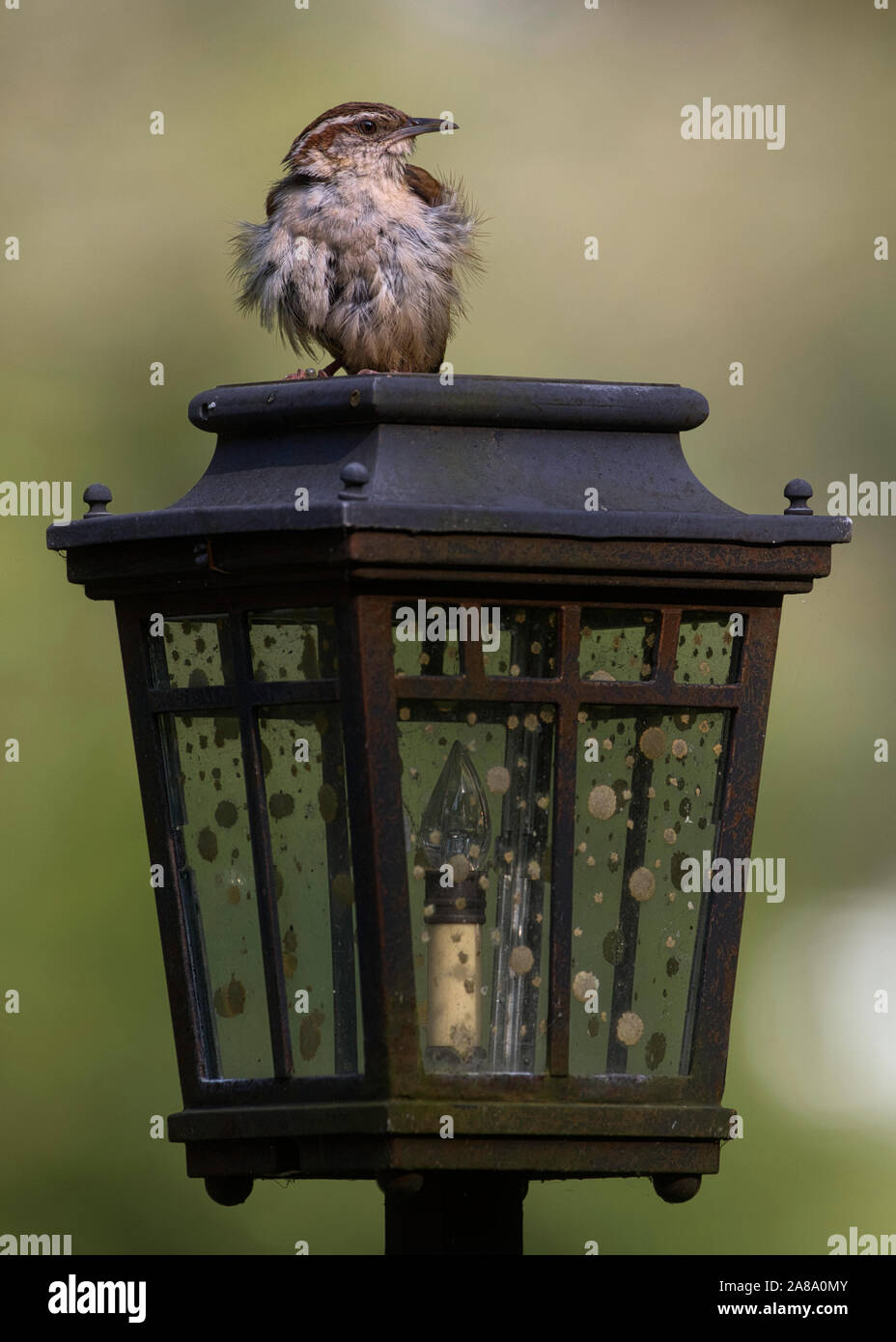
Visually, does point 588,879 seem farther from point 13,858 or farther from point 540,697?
point 13,858

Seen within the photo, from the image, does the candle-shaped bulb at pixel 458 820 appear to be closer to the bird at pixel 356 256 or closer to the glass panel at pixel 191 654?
the glass panel at pixel 191 654

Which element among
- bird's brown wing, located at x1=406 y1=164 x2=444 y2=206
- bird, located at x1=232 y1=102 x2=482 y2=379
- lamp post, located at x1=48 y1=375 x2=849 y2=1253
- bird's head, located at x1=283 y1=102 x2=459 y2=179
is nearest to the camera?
lamp post, located at x1=48 y1=375 x2=849 y2=1253

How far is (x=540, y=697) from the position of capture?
296cm

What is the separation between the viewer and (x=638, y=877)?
120 inches

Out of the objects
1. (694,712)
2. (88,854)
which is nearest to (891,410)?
(88,854)

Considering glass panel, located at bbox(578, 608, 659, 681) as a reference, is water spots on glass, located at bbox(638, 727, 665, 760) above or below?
below

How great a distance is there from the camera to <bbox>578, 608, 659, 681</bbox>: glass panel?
3006 millimetres

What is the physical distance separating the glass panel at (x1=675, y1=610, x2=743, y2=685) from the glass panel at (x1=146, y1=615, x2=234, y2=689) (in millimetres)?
618

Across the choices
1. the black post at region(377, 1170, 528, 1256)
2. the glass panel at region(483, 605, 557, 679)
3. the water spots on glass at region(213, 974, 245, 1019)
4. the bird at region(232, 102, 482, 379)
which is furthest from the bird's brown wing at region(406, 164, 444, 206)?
the black post at region(377, 1170, 528, 1256)

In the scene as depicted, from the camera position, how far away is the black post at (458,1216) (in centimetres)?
304

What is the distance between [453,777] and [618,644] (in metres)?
0.29

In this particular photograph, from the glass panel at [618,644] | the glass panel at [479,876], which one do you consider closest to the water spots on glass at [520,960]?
the glass panel at [479,876]

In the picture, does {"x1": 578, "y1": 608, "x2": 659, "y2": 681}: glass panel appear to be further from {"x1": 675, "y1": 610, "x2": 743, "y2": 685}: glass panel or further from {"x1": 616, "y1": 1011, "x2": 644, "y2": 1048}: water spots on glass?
{"x1": 616, "y1": 1011, "x2": 644, "y2": 1048}: water spots on glass

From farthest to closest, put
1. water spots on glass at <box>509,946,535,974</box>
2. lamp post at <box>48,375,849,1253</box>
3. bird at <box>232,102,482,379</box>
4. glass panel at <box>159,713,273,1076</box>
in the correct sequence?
bird at <box>232,102,482,379</box>
glass panel at <box>159,713,273,1076</box>
water spots on glass at <box>509,946,535,974</box>
lamp post at <box>48,375,849,1253</box>
